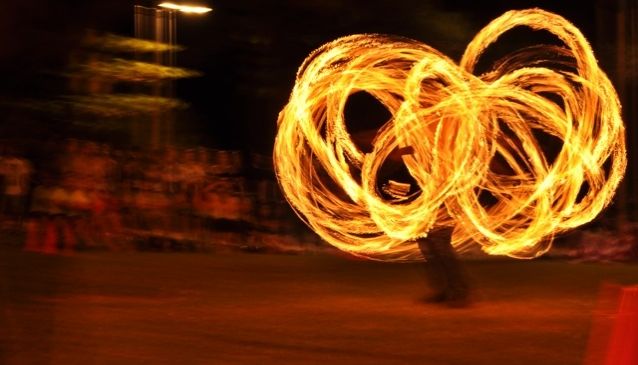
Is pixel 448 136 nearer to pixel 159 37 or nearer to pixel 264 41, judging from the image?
pixel 264 41

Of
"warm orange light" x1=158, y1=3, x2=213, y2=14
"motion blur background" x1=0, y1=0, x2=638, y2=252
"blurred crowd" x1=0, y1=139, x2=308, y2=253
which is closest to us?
"warm orange light" x1=158, y1=3, x2=213, y2=14

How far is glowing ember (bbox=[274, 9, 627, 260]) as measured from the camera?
13.1 metres

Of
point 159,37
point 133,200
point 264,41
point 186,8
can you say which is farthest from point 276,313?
point 159,37

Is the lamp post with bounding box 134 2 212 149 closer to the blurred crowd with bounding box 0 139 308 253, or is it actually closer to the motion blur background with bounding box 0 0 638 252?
the motion blur background with bounding box 0 0 638 252

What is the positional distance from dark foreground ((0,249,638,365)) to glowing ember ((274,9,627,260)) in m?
0.91

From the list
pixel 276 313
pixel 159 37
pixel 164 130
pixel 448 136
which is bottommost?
pixel 276 313

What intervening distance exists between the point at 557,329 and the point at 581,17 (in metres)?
14.8

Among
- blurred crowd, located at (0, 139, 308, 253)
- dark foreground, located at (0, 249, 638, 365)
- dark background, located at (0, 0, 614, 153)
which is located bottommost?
dark foreground, located at (0, 249, 638, 365)

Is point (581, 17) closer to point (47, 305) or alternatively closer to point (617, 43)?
point (617, 43)

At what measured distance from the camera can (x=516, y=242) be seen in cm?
1388

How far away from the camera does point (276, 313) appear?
13.1 m

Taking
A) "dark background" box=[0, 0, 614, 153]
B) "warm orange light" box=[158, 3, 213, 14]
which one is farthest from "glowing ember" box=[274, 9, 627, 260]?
"warm orange light" box=[158, 3, 213, 14]

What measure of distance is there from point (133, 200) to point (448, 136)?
871 centimetres

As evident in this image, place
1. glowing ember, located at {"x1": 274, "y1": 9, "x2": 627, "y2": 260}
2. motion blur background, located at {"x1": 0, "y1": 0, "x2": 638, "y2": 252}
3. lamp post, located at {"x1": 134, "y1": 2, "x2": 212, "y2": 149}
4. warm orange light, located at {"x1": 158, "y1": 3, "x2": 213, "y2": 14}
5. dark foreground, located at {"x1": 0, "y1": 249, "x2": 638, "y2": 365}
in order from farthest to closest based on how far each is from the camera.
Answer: lamp post, located at {"x1": 134, "y1": 2, "x2": 212, "y2": 149}
motion blur background, located at {"x1": 0, "y1": 0, "x2": 638, "y2": 252}
warm orange light, located at {"x1": 158, "y1": 3, "x2": 213, "y2": 14}
glowing ember, located at {"x1": 274, "y1": 9, "x2": 627, "y2": 260}
dark foreground, located at {"x1": 0, "y1": 249, "x2": 638, "y2": 365}
